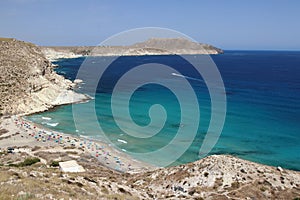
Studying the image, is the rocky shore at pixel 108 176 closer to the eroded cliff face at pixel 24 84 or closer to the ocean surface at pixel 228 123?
the ocean surface at pixel 228 123

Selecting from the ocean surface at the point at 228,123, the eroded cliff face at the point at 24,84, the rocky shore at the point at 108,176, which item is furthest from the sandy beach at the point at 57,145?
the eroded cliff face at the point at 24,84

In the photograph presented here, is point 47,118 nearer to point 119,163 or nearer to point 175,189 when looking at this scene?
point 119,163

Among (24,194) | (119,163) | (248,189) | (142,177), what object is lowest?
(119,163)

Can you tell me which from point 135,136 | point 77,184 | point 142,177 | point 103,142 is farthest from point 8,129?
point 77,184

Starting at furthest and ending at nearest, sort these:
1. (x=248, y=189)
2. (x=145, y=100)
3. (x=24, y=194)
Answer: (x=145, y=100), (x=248, y=189), (x=24, y=194)

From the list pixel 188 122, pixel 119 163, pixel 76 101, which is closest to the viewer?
pixel 119 163

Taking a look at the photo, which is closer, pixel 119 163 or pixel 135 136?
pixel 119 163

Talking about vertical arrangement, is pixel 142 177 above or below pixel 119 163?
above

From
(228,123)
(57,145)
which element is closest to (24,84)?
(57,145)
